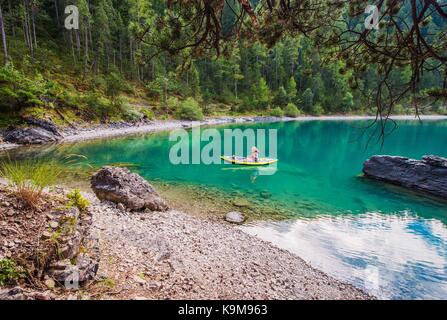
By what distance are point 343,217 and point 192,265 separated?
A: 8210mm

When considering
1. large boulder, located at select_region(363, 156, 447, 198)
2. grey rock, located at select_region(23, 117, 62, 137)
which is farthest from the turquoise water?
grey rock, located at select_region(23, 117, 62, 137)

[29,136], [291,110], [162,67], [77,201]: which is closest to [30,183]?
[77,201]

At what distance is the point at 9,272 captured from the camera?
2.89 metres

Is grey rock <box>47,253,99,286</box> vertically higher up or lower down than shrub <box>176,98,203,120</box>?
lower down

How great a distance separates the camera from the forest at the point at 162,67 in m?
4.57

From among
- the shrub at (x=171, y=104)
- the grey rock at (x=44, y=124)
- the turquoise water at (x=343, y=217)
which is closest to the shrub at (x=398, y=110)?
the turquoise water at (x=343, y=217)

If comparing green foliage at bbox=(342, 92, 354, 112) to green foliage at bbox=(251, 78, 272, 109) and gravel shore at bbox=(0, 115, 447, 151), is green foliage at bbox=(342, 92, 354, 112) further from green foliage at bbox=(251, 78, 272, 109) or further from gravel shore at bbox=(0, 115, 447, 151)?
gravel shore at bbox=(0, 115, 447, 151)

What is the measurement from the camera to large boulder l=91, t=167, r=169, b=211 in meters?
8.93

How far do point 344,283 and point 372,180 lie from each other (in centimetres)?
1266

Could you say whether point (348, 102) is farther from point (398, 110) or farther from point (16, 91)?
point (16, 91)

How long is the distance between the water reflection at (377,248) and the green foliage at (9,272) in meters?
6.73

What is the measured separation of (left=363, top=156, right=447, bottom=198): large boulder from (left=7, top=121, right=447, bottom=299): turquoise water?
1.02 metres

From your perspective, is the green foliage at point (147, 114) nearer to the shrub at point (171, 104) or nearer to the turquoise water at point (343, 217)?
the shrub at point (171, 104)

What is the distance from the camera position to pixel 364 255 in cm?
804
